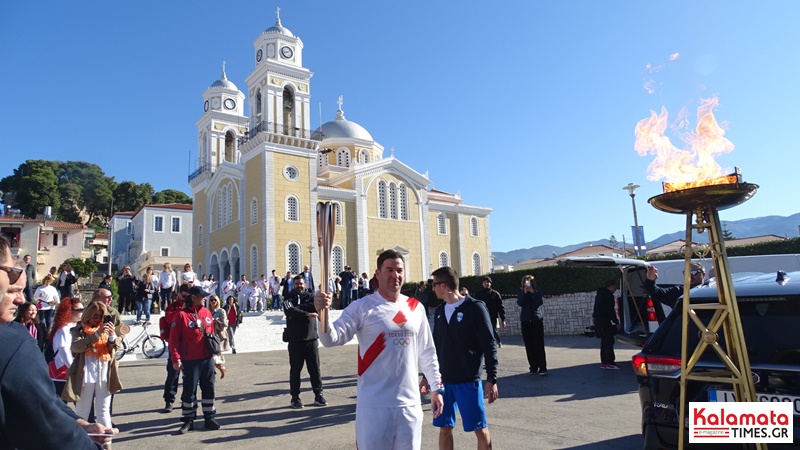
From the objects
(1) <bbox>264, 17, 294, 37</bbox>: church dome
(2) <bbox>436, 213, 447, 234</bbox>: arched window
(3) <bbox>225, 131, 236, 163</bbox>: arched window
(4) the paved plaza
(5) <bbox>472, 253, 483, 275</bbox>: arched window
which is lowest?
(4) the paved plaza

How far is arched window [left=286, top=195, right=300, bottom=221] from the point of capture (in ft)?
117

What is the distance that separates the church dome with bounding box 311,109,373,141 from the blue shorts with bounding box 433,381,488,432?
43611 mm

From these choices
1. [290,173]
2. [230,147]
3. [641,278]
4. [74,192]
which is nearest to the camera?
[641,278]

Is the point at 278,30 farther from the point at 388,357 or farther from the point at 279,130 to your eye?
the point at 388,357

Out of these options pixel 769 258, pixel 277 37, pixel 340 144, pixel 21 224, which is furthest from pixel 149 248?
pixel 769 258

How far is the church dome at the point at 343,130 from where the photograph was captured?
47.5 meters

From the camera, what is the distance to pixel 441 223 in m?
44.3

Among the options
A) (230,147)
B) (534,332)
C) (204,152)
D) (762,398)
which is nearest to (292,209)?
(230,147)

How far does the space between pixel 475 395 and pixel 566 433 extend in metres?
1.88

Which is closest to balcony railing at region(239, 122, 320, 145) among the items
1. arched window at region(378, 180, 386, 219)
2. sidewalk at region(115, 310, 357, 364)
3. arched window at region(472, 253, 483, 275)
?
arched window at region(378, 180, 386, 219)

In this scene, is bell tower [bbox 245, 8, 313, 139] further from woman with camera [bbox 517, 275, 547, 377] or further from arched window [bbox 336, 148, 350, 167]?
woman with camera [bbox 517, 275, 547, 377]

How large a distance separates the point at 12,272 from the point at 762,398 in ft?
14.2

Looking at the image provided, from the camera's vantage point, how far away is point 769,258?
12406 millimetres

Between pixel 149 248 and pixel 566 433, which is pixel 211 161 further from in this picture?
pixel 566 433
